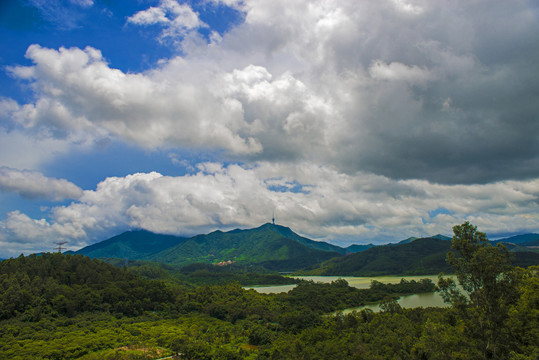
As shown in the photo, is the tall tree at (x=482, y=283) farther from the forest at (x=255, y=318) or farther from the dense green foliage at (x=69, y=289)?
the dense green foliage at (x=69, y=289)

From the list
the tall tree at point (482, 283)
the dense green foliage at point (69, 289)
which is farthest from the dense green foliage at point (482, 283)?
the dense green foliage at point (69, 289)

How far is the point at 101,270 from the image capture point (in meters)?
118

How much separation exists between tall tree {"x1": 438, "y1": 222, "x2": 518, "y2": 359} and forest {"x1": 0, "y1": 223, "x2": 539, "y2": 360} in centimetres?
7

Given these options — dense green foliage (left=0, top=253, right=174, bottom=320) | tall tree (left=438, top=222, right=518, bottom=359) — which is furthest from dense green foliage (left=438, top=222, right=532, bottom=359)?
dense green foliage (left=0, top=253, right=174, bottom=320)

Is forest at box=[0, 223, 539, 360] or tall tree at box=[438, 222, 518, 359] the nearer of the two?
tall tree at box=[438, 222, 518, 359]

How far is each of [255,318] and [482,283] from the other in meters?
76.0

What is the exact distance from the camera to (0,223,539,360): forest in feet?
76.6

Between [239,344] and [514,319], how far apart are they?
48947 mm

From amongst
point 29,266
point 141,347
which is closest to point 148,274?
point 29,266

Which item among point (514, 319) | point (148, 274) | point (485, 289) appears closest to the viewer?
point (485, 289)

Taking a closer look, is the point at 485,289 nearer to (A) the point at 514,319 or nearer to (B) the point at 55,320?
(A) the point at 514,319

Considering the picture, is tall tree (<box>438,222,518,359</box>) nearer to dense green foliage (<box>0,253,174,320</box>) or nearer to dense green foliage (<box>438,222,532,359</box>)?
dense green foliage (<box>438,222,532,359</box>)

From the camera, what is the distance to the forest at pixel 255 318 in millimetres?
23359

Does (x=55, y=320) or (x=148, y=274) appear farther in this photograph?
(x=148, y=274)
